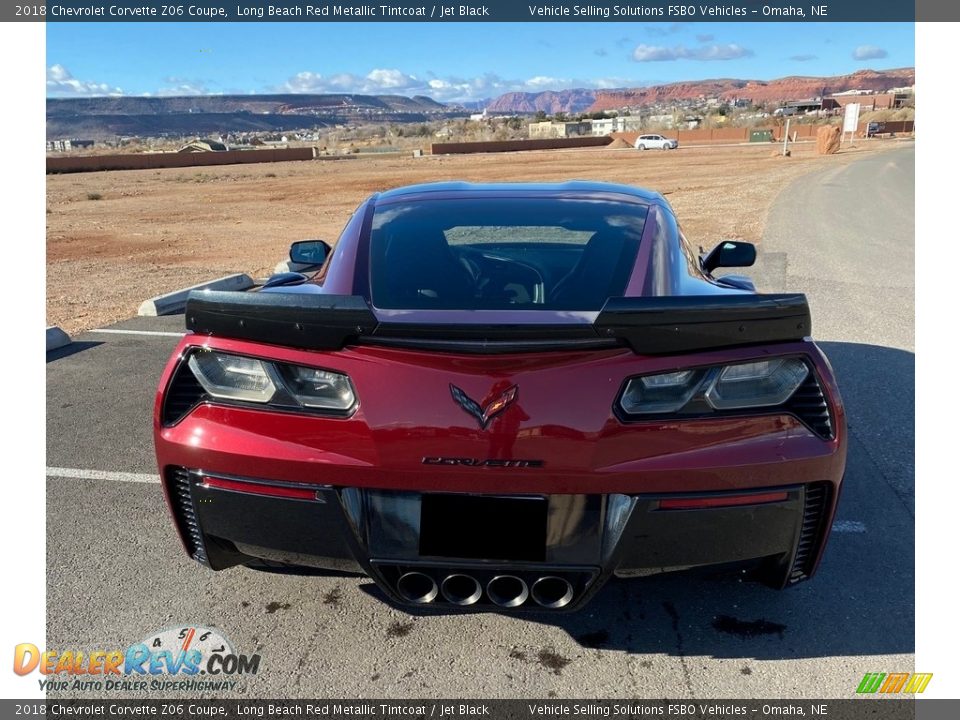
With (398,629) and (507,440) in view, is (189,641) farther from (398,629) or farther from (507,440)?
(507,440)

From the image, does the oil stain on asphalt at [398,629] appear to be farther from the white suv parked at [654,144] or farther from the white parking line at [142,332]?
the white suv parked at [654,144]

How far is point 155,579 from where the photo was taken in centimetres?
287

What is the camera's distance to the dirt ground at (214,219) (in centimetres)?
1033

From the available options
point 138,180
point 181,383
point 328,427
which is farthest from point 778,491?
point 138,180

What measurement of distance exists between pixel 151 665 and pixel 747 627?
1.99 m

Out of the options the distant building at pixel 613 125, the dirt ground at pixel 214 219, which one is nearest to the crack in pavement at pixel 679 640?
the dirt ground at pixel 214 219

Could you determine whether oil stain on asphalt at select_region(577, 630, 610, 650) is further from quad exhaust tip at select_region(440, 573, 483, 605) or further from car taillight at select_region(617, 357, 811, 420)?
car taillight at select_region(617, 357, 811, 420)

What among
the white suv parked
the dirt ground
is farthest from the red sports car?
the white suv parked

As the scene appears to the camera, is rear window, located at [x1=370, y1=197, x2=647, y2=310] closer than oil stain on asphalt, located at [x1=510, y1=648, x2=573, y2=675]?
No

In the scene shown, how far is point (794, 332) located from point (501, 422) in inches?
35.2

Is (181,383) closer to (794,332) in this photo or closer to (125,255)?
(794,332)

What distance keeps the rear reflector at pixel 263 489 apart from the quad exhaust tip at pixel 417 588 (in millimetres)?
361

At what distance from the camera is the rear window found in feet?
8.68

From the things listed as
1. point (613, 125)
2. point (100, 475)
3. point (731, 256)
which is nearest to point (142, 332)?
point (100, 475)
